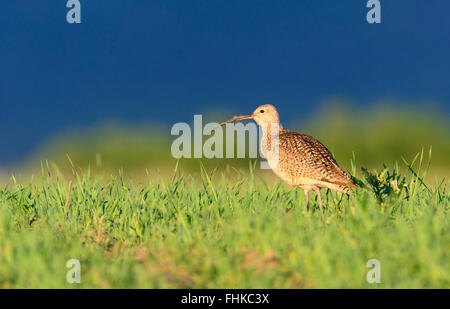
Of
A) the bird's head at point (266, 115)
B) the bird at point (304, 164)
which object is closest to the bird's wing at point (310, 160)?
the bird at point (304, 164)

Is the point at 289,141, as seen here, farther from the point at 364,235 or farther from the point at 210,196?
the point at 364,235

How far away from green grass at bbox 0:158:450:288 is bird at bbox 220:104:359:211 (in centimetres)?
35

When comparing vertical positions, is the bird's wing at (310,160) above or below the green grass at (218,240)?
above

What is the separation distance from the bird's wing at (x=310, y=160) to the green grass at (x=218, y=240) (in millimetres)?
411

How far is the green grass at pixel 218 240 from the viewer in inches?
185

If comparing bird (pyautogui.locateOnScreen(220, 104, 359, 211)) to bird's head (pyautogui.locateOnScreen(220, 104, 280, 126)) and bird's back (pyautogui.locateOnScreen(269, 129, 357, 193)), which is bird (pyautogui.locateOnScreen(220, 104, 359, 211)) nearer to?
bird's back (pyautogui.locateOnScreen(269, 129, 357, 193))

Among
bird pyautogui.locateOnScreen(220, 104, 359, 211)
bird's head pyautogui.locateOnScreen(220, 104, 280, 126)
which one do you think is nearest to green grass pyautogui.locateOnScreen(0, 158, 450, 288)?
bird pyautogui.locateOnScreen(220, 104, 359, 211)

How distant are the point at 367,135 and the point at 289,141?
10.5 meters

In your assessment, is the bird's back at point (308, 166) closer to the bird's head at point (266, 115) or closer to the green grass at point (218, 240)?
the green grass at point (218, 240)

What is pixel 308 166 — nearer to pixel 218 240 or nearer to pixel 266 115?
pixel 266 115

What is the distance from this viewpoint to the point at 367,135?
59.6ft

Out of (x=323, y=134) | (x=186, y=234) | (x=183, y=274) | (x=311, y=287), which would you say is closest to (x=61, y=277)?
(x=183, y=274)

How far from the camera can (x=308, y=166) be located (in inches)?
308

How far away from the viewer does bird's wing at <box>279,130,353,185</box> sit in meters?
7.64
